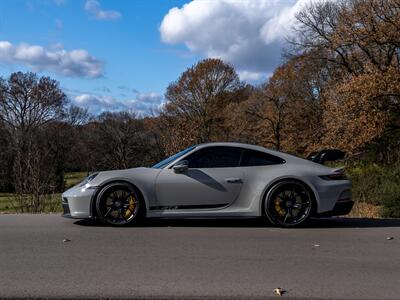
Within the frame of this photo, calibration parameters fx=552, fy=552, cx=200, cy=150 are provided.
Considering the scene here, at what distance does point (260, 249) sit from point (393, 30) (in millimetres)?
30758

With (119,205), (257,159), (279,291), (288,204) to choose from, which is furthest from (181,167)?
(279,291)

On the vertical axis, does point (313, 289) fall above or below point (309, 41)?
below

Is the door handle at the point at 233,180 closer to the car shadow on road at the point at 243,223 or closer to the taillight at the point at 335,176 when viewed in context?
the car shadow on road at the point at 243,223

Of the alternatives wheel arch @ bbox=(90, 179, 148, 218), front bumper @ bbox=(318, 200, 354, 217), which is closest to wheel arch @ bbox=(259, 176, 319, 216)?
front bumper @ bbox=(318, 200, 354, 217)

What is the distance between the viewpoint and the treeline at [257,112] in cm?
3297

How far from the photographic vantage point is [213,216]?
8.27m

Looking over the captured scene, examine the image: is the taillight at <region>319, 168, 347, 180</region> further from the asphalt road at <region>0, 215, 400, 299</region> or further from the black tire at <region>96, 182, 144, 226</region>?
the black tire at <region>96, 182, 144, 226</region>

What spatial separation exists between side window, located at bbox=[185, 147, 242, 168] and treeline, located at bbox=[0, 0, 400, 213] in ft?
25.6

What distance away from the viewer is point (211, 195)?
27.1 ft

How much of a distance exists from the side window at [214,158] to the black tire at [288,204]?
0.75 meters

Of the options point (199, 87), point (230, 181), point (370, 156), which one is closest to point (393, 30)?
point (370, 156)

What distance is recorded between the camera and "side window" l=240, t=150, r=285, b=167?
848 centimetres

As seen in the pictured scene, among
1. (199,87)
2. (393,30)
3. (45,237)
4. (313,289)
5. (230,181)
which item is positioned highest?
(199,87)

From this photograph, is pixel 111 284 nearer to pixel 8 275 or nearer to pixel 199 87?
pixel 8 275
